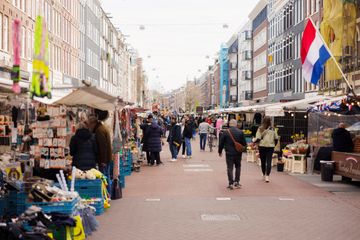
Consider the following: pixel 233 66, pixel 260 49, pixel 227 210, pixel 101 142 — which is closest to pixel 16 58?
pixel 101 142

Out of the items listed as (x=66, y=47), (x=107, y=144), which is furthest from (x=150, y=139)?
(x=66, y=47)

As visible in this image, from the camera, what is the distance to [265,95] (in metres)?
65.9

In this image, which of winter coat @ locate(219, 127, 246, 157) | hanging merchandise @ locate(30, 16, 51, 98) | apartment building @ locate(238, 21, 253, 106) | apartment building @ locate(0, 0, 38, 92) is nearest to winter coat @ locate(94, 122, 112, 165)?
winter coat @ locate(219, 127, 246, 157)

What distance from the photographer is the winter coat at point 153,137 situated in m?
21.4

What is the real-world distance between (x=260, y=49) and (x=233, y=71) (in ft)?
110

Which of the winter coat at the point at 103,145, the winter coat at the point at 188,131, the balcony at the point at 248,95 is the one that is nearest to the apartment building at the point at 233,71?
the balcony at the point at 248,95

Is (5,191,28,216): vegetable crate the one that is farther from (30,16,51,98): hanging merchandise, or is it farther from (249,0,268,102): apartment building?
(249,0,268,102): apartment building

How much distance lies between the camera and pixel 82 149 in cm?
1153

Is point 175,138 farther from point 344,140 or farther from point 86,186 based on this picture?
point 86,186

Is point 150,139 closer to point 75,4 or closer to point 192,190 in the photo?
point 192,190

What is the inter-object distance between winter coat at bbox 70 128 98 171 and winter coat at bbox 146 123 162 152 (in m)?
9.79

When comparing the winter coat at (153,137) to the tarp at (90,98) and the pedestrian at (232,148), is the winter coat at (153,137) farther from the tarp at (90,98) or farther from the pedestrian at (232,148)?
the tarp at (90,98)

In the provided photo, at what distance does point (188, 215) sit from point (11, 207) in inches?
134

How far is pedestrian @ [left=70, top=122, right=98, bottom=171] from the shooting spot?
452 inches
